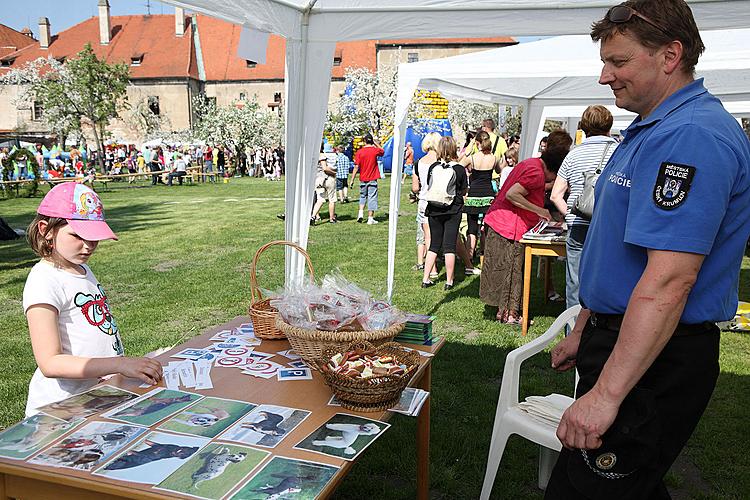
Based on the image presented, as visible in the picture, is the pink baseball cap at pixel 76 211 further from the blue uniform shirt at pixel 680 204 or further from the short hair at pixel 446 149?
the short hair at pixel 446 149

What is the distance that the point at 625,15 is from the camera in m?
1.53

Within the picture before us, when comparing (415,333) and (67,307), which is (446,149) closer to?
(415,333)

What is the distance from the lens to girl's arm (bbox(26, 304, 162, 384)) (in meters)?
2.06

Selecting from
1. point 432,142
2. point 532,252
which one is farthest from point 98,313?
point 432,142

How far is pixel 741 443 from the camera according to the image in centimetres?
374

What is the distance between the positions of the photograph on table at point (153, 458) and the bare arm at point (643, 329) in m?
1.05

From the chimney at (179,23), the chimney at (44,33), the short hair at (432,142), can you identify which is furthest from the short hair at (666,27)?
the chimney at (44,33)

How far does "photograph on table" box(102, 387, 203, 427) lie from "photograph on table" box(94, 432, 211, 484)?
0.41 feet

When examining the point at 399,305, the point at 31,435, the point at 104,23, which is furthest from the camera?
the point at 104,23

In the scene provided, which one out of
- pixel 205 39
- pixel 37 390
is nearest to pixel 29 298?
pixel 37 390

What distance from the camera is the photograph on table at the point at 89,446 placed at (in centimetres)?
159

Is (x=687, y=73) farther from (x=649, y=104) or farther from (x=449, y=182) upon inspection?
(x=449, y=182)

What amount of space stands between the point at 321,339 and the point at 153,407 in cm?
60

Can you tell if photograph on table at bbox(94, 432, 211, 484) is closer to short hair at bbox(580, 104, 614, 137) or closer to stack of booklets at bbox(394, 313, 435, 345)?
stack of booklets at bbox(394, 313, 435, 345)
